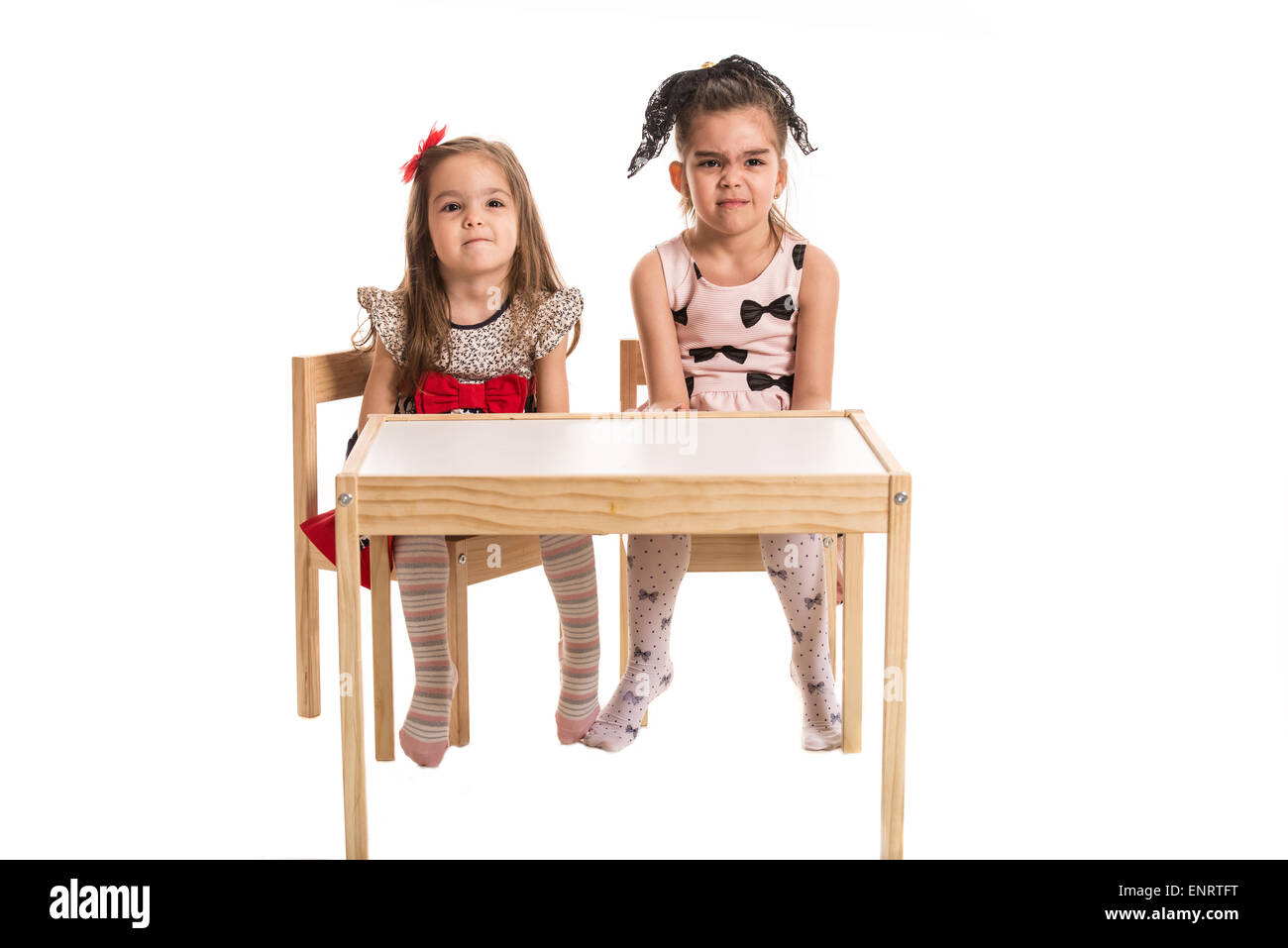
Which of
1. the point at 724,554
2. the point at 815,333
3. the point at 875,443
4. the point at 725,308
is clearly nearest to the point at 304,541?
the point at 724,554

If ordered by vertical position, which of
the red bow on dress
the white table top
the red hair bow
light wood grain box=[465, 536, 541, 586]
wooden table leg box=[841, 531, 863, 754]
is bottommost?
wooden table leg box=[841, 531, 863, 754]

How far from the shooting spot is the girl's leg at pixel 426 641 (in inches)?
117

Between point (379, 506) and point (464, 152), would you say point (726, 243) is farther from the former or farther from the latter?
point (379, 506)

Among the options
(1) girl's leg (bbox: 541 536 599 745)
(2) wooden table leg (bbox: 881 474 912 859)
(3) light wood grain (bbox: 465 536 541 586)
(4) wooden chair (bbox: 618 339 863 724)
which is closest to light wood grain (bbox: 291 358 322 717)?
(3) light wood grain (bbox: 465 536 541 586)

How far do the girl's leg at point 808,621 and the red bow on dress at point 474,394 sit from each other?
537 mm

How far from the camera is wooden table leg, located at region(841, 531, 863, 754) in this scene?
3.10 metres

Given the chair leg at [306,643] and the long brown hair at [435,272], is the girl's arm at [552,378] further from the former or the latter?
the chair leg at [306,643]

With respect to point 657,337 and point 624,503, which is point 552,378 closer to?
point 657,337

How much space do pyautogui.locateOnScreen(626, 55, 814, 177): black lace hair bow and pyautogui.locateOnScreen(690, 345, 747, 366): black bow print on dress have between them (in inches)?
14.6

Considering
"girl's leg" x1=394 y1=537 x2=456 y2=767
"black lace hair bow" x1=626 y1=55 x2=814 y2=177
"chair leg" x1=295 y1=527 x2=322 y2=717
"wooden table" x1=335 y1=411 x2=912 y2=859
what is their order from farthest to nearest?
"chair leg" x1=295 y1=527 x2=322 y2=717, "black lace hair bow" x1=626 y1=55 x2=814 y2=177, "girl's leg" x1=394 y1=537 x2=456 y2=767, "wooden table" x1=335 y1=411 x2=912 y2=859

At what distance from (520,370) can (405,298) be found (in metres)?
0.26

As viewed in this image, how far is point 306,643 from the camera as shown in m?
3.22

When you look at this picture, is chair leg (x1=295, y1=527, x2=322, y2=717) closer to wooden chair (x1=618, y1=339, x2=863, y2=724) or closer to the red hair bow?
wooden chair (x1=618, y1=339, x2=863, y2=724)

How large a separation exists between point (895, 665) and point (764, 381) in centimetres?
85
